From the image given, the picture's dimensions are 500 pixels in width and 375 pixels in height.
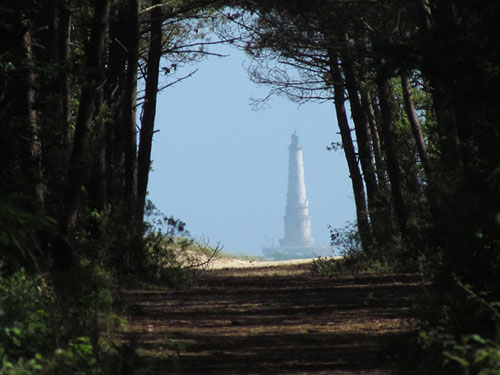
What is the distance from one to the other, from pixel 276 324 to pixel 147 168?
10323 mm

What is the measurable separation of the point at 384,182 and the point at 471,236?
20.0 metres

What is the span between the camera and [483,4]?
27.6ft

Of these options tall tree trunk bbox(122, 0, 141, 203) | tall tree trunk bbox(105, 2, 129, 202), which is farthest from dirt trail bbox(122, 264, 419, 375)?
tall tree trunk bbox(105, 2, 129, 202)

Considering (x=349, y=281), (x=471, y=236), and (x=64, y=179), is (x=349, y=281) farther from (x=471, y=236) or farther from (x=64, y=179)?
(x=471, y=236)

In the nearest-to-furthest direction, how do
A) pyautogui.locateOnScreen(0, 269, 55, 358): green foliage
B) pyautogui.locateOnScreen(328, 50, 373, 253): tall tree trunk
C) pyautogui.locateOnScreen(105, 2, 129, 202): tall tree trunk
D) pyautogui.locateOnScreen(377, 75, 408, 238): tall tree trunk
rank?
pyautogui.locateOnScreen(0, 269, 55, 358): green foliage < pyautogui.locateOnScreen(105, 2, 129, 202): tall tree trunk < pyautogui.locateOnScreen(377, 75, 408, 238): tall tree trunk < pyautogui.locateOnScreen(328, 50, 373, 253): tall tree trunk

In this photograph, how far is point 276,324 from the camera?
39.6ft

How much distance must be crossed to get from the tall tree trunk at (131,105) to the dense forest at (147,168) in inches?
1.2

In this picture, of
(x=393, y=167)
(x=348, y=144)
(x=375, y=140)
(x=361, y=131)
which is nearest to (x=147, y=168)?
(x=393, y=167)

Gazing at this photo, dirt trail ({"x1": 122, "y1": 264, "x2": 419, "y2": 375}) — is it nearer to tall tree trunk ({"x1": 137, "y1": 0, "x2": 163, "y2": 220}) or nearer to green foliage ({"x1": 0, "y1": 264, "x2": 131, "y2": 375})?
green foliage ({"x1": 0, "y1": 264, "x2": 131, "y2": 375})

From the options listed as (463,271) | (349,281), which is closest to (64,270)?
(463,271)

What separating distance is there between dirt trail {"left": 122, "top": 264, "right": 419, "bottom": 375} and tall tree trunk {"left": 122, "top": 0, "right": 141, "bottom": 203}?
2.59m

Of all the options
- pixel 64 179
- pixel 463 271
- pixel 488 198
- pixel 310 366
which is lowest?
pixel 310 366

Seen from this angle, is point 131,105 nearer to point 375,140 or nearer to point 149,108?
point 149,108

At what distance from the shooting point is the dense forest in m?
7.79
